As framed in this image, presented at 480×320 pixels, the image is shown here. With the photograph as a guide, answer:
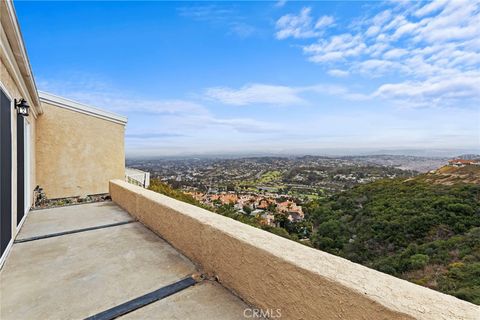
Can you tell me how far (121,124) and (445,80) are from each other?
21.1 meters

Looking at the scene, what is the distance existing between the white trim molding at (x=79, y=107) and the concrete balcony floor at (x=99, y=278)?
5.04 meters

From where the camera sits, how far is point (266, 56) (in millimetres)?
14828

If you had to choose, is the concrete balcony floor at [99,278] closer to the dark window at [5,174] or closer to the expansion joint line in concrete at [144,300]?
the expansion joint line in concrete at [144,300]

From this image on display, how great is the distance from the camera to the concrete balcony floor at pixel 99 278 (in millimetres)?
2002

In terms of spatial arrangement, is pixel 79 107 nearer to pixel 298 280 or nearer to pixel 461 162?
pixel 298 280

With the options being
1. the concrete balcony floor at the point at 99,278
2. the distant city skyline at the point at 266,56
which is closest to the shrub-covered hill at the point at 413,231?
the distant city skyline at the point at 266,56

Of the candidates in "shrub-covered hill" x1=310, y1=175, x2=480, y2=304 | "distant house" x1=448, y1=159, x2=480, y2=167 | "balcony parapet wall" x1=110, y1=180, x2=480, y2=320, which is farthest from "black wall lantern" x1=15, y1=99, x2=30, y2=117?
"distant house" x1=448, y1=159, x2=480, y2=167

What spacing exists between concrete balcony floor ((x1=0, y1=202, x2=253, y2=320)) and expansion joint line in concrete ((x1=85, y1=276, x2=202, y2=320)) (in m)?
0.05

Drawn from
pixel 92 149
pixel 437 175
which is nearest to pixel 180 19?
pixel 92 149

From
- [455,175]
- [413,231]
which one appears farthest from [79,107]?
[455,175]

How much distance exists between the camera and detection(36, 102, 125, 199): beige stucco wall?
24.9 ft

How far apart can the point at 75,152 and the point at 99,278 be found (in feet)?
23.4

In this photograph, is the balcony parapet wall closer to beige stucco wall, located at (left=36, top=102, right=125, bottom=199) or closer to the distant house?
beige stucco wall, located at (left=36, top=102, right=125, bottom=199)

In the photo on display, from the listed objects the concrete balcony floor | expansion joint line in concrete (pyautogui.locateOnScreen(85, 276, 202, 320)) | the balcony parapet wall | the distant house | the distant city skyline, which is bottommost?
the distant house
